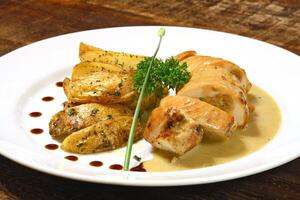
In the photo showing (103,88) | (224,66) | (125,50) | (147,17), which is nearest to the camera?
(103,88)

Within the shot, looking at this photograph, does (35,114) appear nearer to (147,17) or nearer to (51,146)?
(51,146)

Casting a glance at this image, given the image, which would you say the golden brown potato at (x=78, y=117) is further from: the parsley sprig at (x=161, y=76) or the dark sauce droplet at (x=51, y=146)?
the parsley sprig at (x=161, y=76)

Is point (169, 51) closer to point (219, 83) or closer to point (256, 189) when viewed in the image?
point (219, 83)

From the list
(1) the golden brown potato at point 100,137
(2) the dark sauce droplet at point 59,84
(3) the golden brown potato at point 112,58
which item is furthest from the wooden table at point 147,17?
(1) the golden brown potato at point 100,137

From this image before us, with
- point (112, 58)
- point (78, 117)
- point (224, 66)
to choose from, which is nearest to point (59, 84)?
point (112, 58)

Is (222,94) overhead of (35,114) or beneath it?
overhead

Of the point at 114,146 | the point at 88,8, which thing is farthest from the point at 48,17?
the point at 114,146

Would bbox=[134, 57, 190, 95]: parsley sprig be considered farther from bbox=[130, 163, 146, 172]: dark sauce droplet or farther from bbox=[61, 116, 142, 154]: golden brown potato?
bbox=[130, 163, 146, 172]: dark sauce droplet

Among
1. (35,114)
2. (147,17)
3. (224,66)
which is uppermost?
(224,66)
